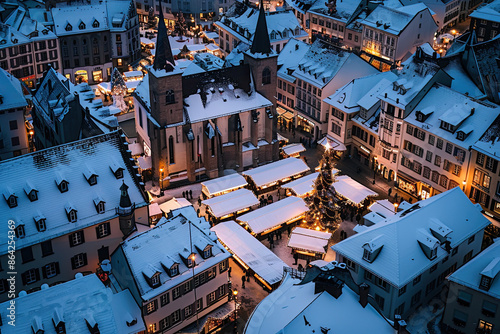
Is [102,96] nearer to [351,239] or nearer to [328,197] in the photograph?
[328,197]

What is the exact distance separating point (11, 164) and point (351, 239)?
37.4m

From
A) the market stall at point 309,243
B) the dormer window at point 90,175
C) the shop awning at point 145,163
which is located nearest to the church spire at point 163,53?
the shop awning at point 145,163

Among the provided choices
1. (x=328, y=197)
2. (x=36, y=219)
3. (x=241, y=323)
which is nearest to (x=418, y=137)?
(x=328, y=197)

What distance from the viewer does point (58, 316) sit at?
5172cm

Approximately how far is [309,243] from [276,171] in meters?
18.5

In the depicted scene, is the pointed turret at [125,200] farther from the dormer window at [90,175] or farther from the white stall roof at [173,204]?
the white stall roof at [173,204]

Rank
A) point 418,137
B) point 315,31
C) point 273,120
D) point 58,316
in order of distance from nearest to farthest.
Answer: point 58,316 → point 418,137 → point 273,120 → point 315,31

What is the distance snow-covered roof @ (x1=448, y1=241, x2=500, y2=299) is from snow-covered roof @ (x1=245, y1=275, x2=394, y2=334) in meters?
12.3

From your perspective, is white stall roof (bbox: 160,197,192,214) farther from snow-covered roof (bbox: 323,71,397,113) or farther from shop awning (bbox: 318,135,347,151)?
snow-covered roof (bbox: 323,71,397,113)

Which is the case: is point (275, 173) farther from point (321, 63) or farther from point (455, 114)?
point (455, 114)

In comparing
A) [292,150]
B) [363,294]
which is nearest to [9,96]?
[292,150]

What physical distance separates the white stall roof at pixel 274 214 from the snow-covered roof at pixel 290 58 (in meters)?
33.8

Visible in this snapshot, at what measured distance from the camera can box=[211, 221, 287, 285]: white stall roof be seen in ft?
239

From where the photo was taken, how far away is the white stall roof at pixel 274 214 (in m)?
81.8
